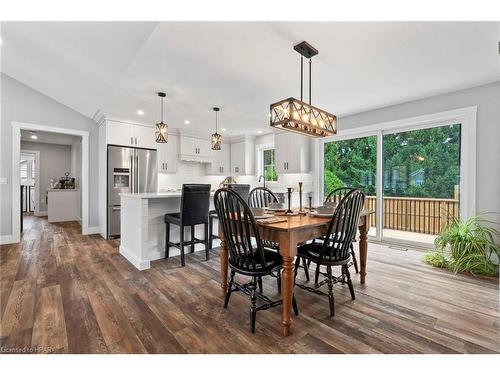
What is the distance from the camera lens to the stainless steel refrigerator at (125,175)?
465cm

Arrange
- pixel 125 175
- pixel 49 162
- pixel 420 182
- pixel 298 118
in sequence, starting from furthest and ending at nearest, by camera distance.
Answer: pixel 49 162 → pixel 125 175 → pixel 420 182 → pixel 298 118

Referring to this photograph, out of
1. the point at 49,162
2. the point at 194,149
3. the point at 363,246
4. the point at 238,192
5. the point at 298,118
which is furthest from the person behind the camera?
the point at 49,162

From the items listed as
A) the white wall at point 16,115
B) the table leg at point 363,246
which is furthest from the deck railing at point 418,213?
the white wall at point 16,115

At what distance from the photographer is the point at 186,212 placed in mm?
3125

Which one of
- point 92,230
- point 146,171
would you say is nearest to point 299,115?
point 146,171

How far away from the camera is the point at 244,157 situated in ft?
20.6

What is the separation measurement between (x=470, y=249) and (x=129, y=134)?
5.67m

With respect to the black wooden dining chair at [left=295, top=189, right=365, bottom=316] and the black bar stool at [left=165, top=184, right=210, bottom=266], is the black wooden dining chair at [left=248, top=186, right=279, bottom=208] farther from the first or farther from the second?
the black wooden dining chair at [left=295, top=189, right=365, bottom=316]

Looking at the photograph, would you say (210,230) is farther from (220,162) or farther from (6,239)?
(6,239)

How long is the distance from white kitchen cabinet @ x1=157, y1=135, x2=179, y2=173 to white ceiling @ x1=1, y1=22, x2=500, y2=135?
1.36m

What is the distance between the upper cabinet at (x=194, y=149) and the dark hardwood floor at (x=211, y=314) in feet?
10.5
